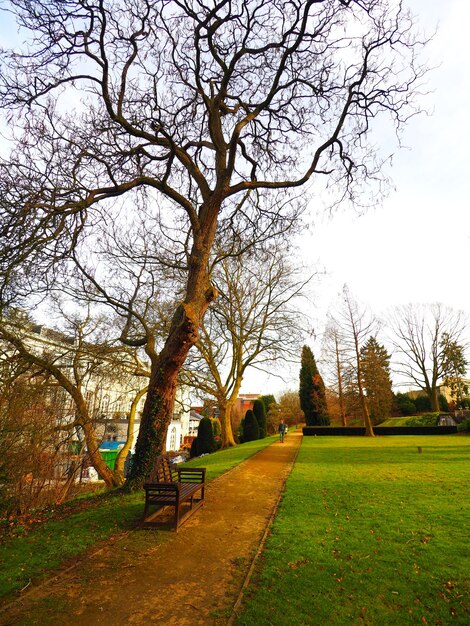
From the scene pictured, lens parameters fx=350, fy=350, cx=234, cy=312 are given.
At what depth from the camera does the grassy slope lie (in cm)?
397

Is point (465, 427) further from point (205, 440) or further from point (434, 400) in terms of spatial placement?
point (205, 440)

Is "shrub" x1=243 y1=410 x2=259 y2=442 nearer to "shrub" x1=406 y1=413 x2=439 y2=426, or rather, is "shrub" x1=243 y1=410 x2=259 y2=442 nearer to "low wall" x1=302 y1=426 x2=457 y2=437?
"low wall" x1=302 y1=426 x2=457 y2=437

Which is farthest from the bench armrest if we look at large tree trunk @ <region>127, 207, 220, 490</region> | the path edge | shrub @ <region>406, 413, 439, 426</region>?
shrub @ <region>406, 413, 439, 426</region>

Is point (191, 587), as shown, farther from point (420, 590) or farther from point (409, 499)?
point (409, 499)

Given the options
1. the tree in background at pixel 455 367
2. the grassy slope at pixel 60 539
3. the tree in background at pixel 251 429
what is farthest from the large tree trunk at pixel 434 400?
the grassy slope at pixel 60 539

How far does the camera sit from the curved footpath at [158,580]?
312 centimetres

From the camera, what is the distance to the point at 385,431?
95.8ft

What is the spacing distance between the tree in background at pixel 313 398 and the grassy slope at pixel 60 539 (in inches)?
1140

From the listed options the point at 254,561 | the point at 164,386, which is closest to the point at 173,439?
the point at 164,386

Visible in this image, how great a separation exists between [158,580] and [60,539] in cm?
216

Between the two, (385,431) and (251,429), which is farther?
(251,429)

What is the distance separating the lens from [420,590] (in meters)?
3.62

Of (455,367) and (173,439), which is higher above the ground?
(455,367)

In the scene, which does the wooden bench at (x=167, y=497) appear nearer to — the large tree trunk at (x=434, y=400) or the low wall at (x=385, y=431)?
the low wall at (x=385, y=431)
